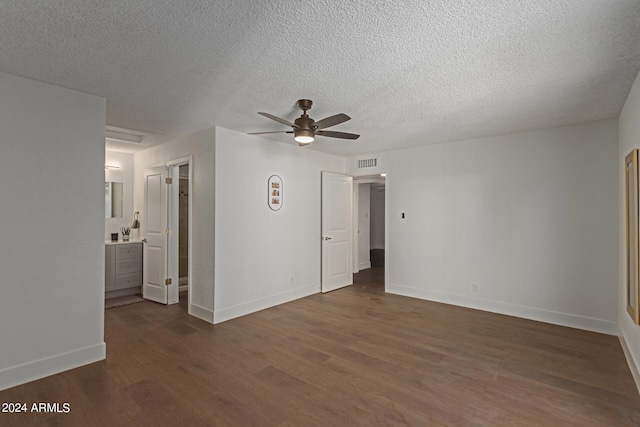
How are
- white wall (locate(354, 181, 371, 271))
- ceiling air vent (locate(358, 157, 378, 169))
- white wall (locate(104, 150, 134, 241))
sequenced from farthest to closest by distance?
1. white wall (locate(354, 181, 371, 271))
2. ceiling air vent (locate(358, 157, 378, 169))
3. white wall (locate(104, 150, 134, 241))

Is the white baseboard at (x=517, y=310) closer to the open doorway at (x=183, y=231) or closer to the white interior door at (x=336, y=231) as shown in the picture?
the white interior door at (x=336, y=231)

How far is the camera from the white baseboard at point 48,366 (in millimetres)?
2590

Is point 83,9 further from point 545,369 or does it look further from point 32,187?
point 545,369

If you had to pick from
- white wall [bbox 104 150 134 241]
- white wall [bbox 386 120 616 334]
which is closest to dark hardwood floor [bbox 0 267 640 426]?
white wall [bbox 386 120 616 334]

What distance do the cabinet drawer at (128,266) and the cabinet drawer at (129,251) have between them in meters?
0.07

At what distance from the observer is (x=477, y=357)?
3.16 m

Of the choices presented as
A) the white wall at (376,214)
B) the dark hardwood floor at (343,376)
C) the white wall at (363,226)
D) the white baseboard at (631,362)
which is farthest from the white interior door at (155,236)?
the white wall at (376,214)

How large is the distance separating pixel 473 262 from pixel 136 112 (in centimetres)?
496

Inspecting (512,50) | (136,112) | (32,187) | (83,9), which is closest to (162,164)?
(136,112)

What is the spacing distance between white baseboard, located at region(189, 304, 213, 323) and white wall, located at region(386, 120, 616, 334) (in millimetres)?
3122

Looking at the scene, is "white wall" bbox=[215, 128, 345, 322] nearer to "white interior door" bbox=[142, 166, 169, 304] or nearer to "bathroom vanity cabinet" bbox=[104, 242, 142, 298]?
"white interior door" bbox=[142, 166, 169, 304]

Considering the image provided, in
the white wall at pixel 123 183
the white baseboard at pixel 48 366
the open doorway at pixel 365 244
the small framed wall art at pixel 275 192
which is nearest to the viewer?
the white baseboard at pixel 48 366

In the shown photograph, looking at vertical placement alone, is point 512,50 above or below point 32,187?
above

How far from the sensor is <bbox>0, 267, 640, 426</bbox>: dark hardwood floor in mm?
2244
